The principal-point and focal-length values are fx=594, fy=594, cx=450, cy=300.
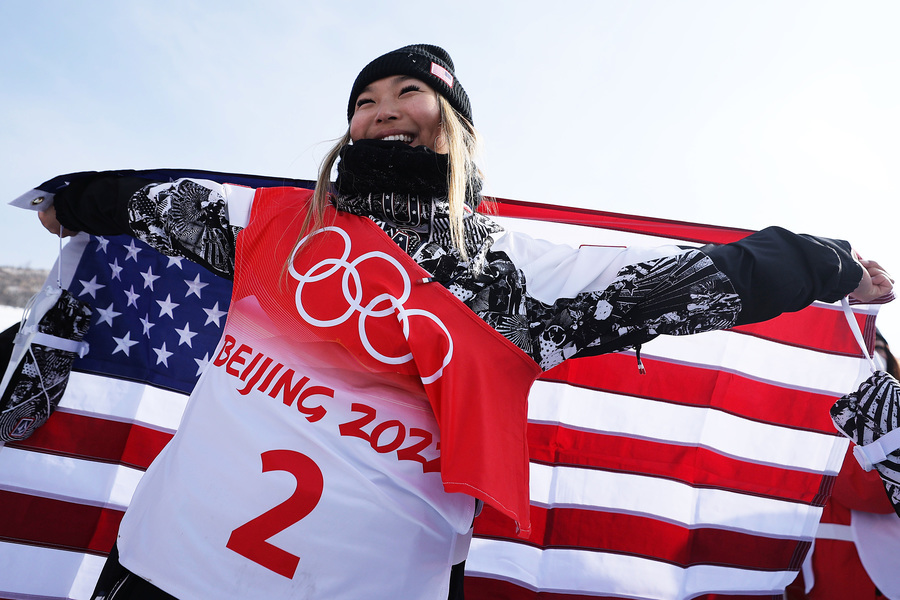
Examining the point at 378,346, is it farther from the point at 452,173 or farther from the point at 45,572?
the point at 45,572

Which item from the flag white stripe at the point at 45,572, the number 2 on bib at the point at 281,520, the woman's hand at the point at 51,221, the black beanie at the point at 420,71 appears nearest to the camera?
the number 2 on bib at the point at 281,520

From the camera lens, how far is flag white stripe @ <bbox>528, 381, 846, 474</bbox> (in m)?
2.51

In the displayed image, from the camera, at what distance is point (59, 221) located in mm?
2061

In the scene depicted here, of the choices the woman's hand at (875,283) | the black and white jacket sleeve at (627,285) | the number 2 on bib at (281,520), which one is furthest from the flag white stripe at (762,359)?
the number 2 on bib at (281,520)

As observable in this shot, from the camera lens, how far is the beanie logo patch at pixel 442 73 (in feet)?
6.44

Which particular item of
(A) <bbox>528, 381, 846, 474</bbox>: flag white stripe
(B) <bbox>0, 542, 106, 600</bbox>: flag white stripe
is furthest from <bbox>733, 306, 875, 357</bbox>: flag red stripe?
(B) <bbox>0, 542, 106, 600</bbox>: flag white stripe

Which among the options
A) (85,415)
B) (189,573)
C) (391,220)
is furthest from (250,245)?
(85,415)

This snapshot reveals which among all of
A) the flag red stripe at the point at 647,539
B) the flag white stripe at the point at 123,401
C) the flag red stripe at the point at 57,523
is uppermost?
the flag red stripe at the point at 647,539

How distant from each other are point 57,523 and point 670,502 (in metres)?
2.59

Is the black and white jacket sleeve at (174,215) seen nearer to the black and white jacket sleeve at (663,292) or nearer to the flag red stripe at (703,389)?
the black and white jacket sleeve at (663,292)

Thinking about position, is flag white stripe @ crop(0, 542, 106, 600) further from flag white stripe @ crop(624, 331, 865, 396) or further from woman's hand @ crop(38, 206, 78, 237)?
flag white stripe @ crop(624, 331, 865, 396)

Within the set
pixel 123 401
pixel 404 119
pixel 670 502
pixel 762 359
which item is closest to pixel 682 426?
pixel 670 502

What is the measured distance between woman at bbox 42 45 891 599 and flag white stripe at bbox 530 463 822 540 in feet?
3.66

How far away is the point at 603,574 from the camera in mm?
2529
